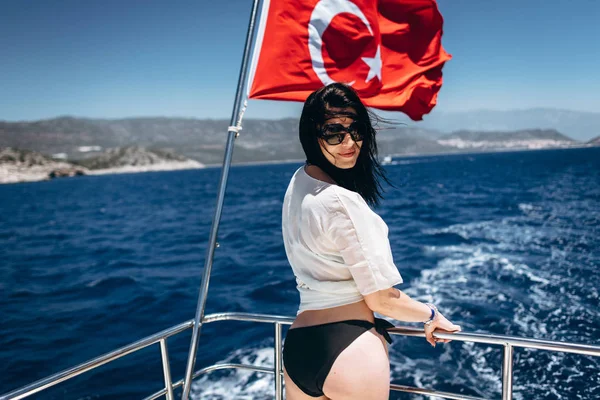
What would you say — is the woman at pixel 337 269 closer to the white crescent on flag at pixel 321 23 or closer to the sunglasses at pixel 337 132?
the sunglasses at pixel 337 132

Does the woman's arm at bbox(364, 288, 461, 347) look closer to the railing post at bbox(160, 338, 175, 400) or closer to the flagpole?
the flagpole

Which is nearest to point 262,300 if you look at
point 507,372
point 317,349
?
point 507,372

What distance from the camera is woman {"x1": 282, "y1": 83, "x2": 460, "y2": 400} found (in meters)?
1.56

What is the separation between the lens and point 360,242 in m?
1.54

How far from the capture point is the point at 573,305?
8898mm

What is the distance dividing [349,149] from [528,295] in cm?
961

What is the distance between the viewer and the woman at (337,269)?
156cm

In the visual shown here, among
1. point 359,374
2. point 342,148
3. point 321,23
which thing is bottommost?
point 359,374

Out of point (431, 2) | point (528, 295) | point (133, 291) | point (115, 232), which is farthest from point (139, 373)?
point (115, 232)

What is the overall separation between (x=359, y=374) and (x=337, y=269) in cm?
39

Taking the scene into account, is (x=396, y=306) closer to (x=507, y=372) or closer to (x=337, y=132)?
(x=337, y=132)

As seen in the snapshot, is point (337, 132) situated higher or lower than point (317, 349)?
higher

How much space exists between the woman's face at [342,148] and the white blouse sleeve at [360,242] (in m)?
0.26

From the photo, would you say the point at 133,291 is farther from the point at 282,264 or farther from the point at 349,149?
the point at 349,149
